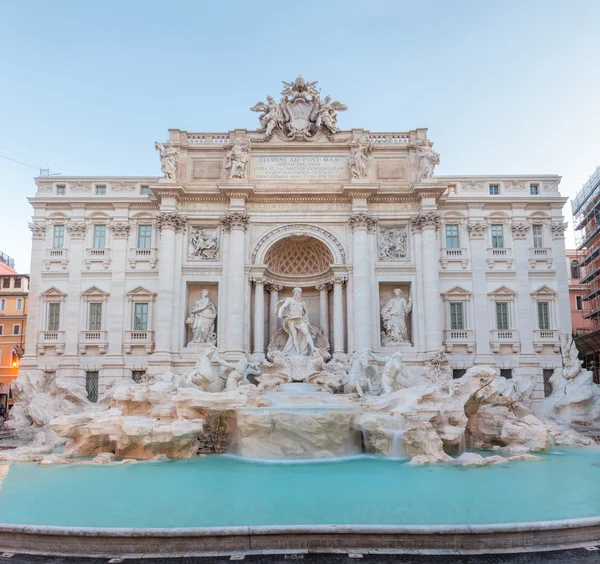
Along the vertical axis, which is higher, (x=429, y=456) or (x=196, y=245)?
(x=196, y=245)

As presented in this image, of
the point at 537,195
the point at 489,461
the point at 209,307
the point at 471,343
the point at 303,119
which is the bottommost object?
the point at 489,461

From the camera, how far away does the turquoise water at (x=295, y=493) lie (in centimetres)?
806

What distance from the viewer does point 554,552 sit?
6.72 meters

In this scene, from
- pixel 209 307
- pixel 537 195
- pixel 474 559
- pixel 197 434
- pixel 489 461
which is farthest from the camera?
pixel 537 195

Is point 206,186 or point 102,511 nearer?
point 102,511

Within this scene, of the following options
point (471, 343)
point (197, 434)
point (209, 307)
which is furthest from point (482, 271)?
point (197, 434)

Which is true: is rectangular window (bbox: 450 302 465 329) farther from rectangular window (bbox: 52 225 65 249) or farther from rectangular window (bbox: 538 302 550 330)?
rectangular window (bbox: 52 225 65 249)

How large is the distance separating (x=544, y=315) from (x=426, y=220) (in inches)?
293

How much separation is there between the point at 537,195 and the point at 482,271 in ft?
16.1

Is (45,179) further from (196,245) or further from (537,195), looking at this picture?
(537,195)

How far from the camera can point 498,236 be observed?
84.0 ft

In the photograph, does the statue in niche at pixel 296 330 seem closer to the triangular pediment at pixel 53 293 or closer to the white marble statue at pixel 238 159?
→ the white marble statue at pixel 238 159

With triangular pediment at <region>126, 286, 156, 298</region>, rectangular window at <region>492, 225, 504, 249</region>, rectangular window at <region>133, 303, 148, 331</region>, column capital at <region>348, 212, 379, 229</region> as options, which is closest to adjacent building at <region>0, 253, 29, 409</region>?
rectangular window at <region>133, 303, 148, 331</region>

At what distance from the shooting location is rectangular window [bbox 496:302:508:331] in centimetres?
2483
